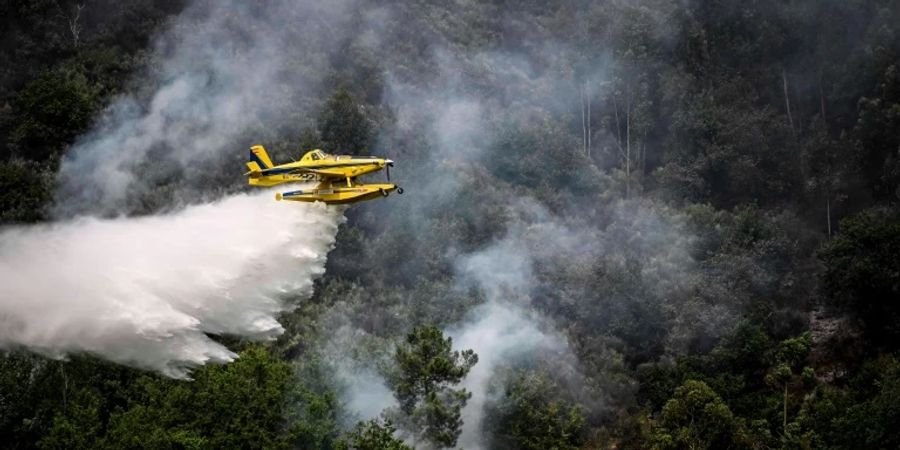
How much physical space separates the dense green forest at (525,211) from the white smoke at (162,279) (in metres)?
2.00

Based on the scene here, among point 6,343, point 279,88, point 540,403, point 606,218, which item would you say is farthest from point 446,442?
point 279,88

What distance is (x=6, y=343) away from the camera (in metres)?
52.6

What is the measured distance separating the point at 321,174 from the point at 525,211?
1880 centimetres

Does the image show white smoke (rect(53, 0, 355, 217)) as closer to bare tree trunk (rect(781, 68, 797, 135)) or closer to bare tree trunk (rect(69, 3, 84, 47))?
bare tree trunk (rect(69, 3, 84, 47))

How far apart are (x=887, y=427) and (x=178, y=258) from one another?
26293 mm

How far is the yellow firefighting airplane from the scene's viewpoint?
55219 mm

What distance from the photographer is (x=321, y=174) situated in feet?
182

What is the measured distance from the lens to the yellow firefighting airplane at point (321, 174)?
181 ft

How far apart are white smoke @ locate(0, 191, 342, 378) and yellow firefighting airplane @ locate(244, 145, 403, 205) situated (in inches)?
97.3

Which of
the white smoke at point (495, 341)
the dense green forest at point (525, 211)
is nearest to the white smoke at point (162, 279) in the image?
the dense green forest at point (525, 211)

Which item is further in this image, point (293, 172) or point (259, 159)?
point (259, 159)

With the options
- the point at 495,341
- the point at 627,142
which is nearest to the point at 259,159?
the point at 495,341

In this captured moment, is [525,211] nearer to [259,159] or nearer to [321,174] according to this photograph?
[321,174]

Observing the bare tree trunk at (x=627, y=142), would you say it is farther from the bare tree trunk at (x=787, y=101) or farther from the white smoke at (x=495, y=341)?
the white smoke at (x=495, y=341)
